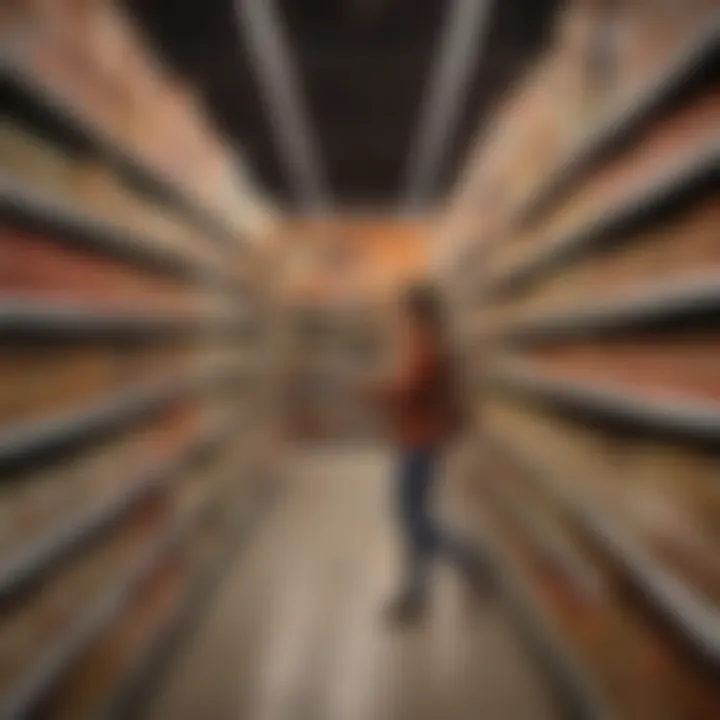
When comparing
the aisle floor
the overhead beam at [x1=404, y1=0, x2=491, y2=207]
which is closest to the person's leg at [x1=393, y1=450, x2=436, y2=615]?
the aisle floor

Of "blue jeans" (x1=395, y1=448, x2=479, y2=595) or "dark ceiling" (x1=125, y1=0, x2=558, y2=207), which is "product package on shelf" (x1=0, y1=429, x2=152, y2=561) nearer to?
"blue jeans" (x1=395, y1=448, x2=479, y2=595)

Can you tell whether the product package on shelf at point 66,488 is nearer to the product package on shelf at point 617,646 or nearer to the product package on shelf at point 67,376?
the product package on shelf at point 67,376

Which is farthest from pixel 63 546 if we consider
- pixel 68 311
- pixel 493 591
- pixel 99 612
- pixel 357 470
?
pixel 357 470

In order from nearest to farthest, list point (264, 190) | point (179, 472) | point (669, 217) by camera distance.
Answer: point (669, 217) → point (179, 472) → point (264, 190)

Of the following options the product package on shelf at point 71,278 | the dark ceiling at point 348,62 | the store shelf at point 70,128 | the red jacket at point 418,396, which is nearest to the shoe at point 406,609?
the red jacket at point 418,396

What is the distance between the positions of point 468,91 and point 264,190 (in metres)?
2.11

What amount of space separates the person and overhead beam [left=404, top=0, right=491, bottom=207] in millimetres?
758

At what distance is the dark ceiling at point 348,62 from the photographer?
2479 millimetres

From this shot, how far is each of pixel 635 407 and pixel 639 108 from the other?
17.8 inches

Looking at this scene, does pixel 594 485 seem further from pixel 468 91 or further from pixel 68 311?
pixel 468 91

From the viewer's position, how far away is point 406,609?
8.22 feet

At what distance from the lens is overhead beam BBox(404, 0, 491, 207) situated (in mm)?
2586

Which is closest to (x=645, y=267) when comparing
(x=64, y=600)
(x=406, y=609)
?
(x=64, y=600)

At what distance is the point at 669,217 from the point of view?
1308 mm
